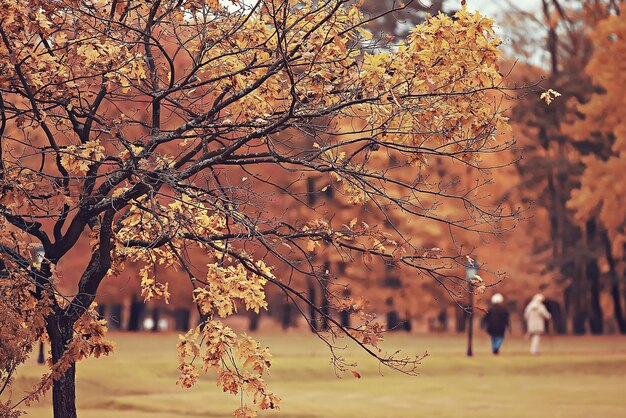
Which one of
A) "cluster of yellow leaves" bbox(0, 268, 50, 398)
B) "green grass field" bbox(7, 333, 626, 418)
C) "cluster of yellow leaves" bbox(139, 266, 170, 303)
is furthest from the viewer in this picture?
"green grass field" bbox(7, 333, 626, 418)

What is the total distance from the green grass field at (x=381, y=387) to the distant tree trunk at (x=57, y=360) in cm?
958

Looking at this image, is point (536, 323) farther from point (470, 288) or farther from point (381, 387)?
point (470, 288)

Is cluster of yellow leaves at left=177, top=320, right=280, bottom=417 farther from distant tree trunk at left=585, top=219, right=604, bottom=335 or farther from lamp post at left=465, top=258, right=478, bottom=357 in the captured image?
distant tree trunk at left=585, top=219, right=604, bottom=335

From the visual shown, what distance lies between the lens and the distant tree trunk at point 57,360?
44.4ft

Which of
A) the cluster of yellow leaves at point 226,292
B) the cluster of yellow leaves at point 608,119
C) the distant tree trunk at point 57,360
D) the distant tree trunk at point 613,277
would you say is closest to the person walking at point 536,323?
the cluster of yellow leaves at point 608,119

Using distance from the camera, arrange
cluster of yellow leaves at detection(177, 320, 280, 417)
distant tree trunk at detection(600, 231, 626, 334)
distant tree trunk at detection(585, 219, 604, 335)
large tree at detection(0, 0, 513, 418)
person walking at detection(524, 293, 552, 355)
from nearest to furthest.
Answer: large tree at detection(0, 0, 513, 418), cluster of yellow leaves at detection(177, 320, 280, 417), person walking at detection(524, 293, 552, 355), distant tree trunk at detection(600, 231, 626, 334), distant tree trunk at detection(585, 219, 604, 335)

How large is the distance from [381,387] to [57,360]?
18.5m

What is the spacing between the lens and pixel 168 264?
50.7ft

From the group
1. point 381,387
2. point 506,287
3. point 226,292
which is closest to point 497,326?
point 381,387

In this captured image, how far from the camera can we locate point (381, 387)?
31.0 metres

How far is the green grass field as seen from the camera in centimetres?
2484

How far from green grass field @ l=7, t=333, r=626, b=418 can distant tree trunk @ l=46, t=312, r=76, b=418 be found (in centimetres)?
958

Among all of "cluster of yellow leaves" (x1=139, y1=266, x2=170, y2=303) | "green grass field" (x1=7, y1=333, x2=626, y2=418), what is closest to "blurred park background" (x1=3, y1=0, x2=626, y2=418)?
"green grass field" (x1=7, y1=333, x2=626, y2=418)

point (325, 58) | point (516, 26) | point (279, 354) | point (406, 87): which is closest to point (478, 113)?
point (406, 87)
